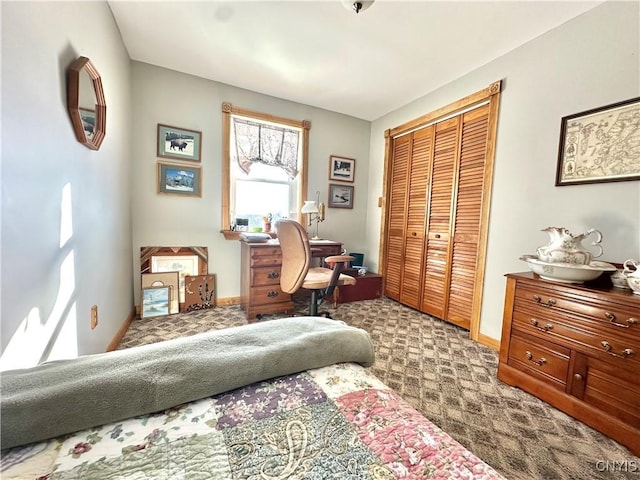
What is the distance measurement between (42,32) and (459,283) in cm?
322

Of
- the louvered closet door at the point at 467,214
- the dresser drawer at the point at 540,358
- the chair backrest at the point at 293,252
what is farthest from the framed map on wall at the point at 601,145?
the chair backrest at the point at 293,252

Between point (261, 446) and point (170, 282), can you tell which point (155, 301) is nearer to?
point (170, 282)

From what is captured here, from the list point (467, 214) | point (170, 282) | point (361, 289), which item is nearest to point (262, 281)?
point (170, 282)

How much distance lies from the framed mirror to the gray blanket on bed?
1.19 meters

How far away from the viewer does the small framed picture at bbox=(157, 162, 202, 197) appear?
2.70 meters

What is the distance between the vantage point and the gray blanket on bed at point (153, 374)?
0.55 meters

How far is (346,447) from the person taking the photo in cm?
57

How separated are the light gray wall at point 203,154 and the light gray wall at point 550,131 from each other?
6.11ft

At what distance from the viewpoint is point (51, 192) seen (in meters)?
1.11

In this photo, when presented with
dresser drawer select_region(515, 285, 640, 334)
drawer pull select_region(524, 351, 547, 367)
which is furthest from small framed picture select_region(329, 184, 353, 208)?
drawer pull select_region(524, 351, 547, 367)

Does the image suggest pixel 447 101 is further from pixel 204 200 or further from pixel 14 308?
pixel 14 308

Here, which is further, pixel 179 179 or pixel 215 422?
pixel 179 179

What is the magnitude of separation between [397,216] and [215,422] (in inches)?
124

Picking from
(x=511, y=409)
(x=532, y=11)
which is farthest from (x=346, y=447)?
(x=532, y=11)
